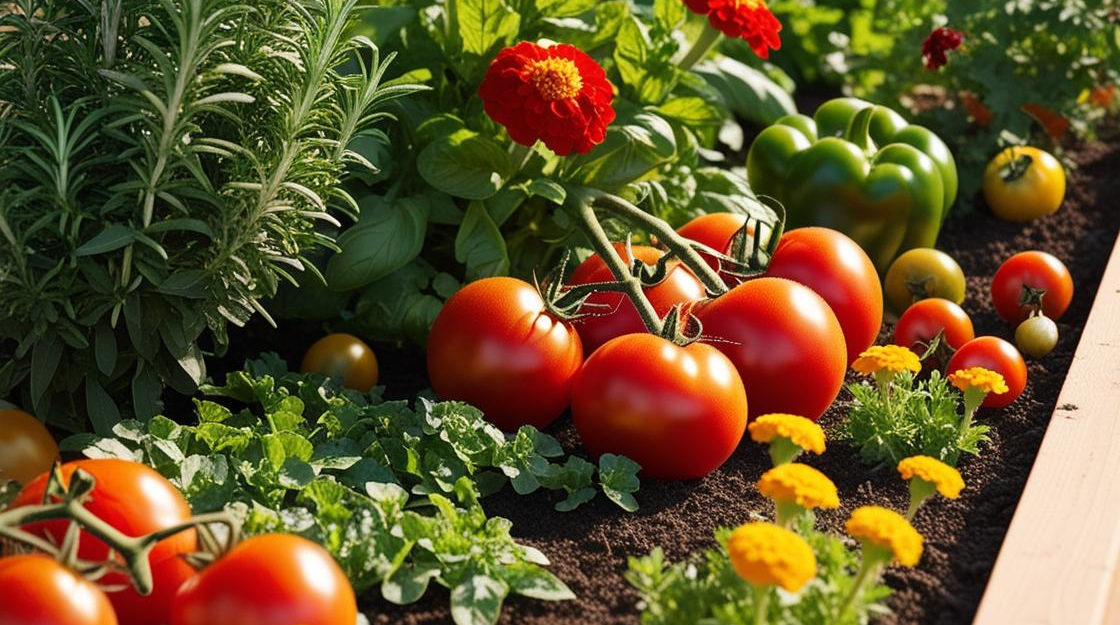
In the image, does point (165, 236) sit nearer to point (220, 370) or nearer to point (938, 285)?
point (220, 370)

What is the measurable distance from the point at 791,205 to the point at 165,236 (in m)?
1.64

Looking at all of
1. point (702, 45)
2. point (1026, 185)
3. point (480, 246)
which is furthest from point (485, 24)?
point (1026, 185)

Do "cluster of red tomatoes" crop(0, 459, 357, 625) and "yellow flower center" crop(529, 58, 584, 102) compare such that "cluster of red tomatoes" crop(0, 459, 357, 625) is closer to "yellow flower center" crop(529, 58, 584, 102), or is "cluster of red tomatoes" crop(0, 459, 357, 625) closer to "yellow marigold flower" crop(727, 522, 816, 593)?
"yellow marigold flower" crop(727, 522, 816, 593)

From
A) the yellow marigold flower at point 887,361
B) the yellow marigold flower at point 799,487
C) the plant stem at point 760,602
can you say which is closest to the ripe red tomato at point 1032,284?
the yellow marigold flower at point 887,361

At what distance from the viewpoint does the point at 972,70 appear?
3973mm

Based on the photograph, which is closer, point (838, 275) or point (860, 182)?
point (838, 275)

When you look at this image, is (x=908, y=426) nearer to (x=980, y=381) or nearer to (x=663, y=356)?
(x=980, y=381)

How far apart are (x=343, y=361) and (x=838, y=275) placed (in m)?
0.99

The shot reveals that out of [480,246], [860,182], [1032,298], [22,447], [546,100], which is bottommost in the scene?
[22,447]

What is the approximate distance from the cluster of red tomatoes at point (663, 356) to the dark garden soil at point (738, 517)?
0.32 feet

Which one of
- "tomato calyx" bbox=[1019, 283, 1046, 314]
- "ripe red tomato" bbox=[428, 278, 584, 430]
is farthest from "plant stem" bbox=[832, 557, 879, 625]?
"tomato calyx" bbox=[1019, 283, 1046, 314]

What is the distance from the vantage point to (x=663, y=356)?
2252mm

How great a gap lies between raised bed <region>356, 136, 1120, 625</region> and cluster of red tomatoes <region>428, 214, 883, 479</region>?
94 millimetres

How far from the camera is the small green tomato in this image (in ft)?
9.45
